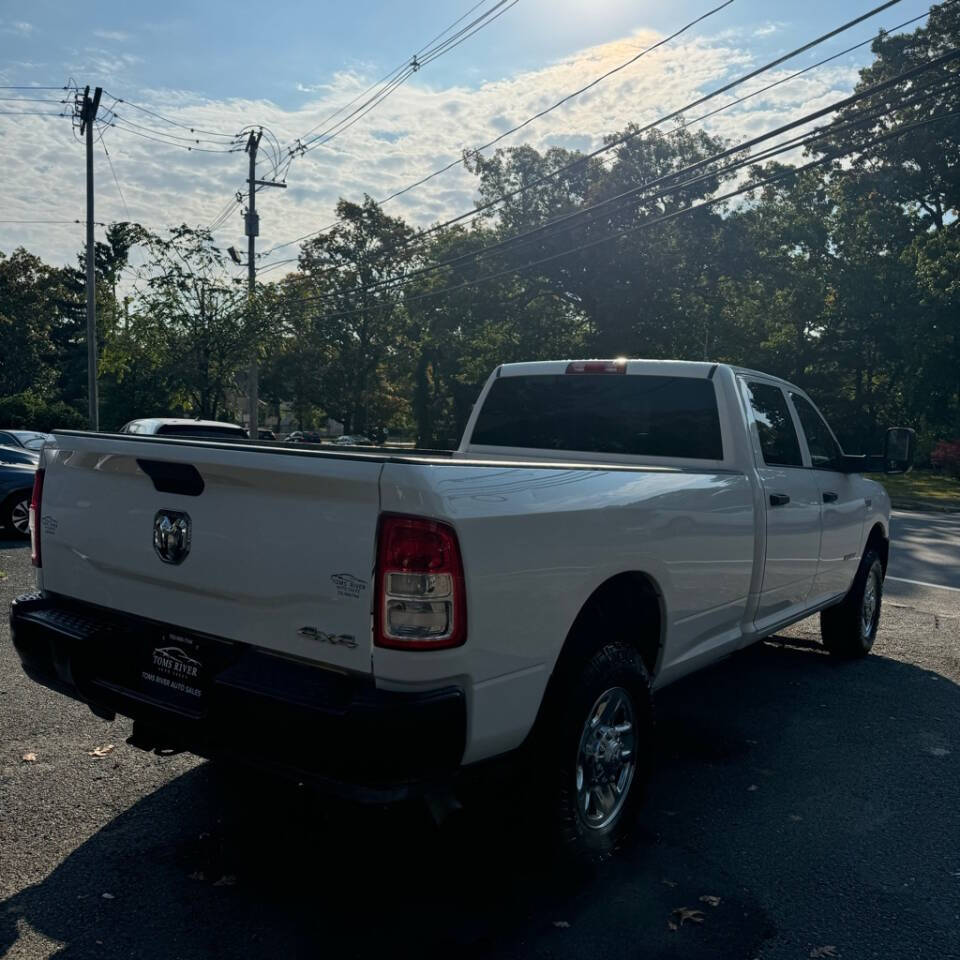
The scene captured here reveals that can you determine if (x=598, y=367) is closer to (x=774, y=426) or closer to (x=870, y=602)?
(x=774, y=426)

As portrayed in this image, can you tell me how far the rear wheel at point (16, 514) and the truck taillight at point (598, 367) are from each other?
940 centimetres

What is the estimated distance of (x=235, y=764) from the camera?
2.97 meters

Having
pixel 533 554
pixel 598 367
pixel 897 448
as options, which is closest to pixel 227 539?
pixel 533 554

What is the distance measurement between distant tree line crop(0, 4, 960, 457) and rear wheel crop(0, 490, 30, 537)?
15.2m

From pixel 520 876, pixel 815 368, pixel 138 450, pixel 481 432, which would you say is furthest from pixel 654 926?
pixel 815 368

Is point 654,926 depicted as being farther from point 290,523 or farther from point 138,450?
point 138,450

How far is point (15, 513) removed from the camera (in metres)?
12.4

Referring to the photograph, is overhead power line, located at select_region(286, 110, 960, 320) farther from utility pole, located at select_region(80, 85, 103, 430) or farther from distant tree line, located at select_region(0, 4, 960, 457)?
utility pole, located at select_region(80, 85, 103, 430)

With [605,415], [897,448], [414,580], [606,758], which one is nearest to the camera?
[414,580]

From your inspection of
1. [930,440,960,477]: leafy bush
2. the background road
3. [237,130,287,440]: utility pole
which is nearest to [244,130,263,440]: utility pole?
[237,130,287,440]: utility pole

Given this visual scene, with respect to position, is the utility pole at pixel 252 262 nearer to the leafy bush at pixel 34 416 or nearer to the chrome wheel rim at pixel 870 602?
the leafy bush at pixel 34 416

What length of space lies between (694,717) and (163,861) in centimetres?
308

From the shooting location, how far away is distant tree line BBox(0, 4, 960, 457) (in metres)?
28.6

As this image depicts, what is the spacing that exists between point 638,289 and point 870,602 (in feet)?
118
